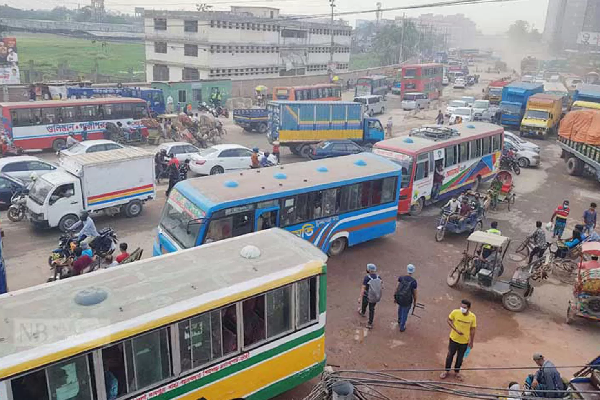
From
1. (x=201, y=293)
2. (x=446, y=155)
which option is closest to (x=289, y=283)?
(x=201, y=293)

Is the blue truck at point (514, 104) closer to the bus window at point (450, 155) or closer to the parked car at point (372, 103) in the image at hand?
the parked car at point (372, 103)

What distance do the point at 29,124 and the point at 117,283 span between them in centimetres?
2043

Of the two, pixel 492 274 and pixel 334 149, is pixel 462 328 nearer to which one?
pixel 492 274

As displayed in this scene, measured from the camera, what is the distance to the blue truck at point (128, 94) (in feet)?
102

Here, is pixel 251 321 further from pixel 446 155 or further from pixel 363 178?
pixel 446 155

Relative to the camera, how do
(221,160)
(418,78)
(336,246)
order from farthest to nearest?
(418,78) → (221,160) → (336,246)

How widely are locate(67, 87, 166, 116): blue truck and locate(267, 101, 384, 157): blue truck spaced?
9.03 meters

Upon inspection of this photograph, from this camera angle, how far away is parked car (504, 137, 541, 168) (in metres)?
25.4

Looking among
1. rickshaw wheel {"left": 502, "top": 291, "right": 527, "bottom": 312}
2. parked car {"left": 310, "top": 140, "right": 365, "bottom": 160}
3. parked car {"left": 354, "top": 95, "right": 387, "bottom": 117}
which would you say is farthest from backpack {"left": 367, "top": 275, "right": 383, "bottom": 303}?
parked car {"left": 354, "top": 95, "right": 387, "bottom": 117}

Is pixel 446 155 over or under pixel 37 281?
over

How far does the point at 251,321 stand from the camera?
7.11 m

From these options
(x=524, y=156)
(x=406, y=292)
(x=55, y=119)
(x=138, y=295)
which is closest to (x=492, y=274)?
(x=406, y=292)

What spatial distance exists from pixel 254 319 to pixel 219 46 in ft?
141

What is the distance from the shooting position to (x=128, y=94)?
105ft
